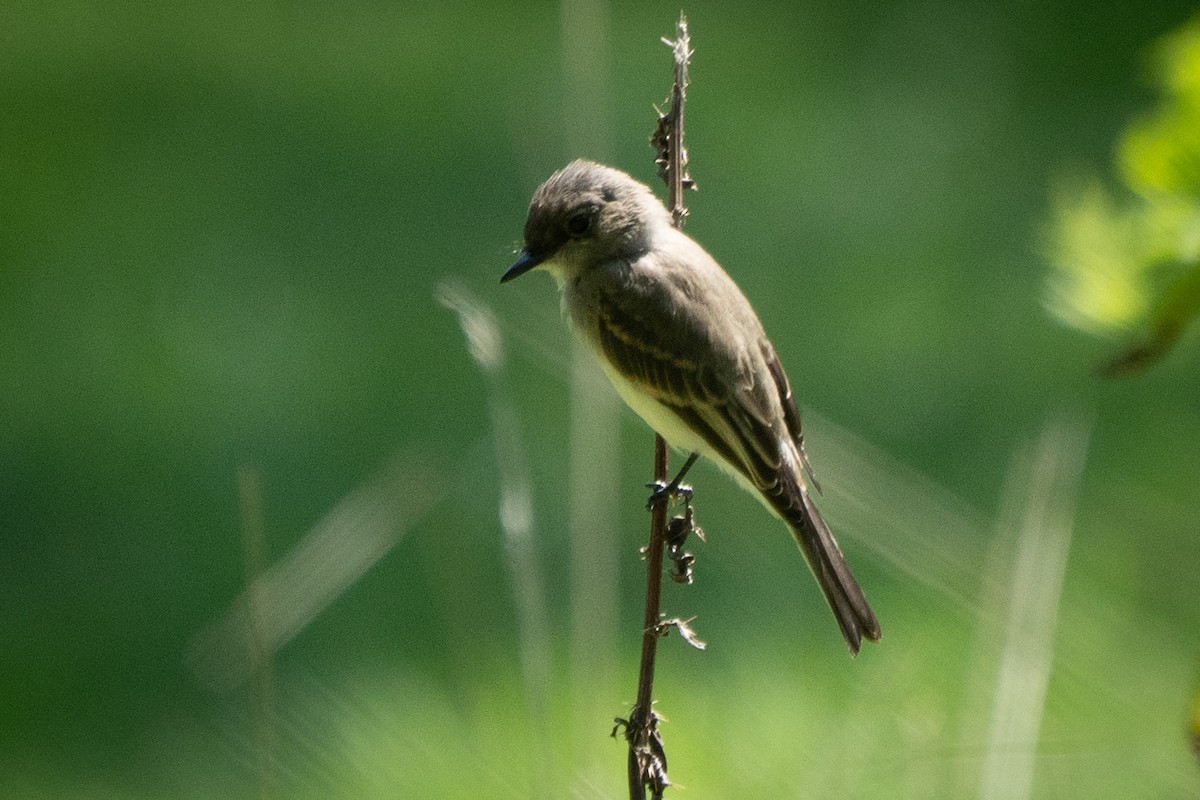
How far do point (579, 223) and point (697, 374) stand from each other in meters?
0.31

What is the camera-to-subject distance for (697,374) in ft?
8.43

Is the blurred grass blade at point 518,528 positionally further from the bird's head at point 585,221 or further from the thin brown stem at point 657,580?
the bird's head at point 585,221

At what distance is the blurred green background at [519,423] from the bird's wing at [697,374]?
0.13 m

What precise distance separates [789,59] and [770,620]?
114 inches

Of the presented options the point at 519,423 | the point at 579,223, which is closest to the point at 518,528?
the point at 579,223

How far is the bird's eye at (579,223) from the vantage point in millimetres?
2635

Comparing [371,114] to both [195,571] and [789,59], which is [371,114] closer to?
[789,59]

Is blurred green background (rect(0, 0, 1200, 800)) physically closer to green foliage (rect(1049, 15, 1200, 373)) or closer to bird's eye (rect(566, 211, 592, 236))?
bird's eye (rect(566, 211, 592, 236))

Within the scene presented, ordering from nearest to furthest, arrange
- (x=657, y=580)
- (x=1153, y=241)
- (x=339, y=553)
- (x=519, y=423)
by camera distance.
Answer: (x=1153, y=241) < (x=657, y=580) < (x=339, y=553) < (x=519, y=423)

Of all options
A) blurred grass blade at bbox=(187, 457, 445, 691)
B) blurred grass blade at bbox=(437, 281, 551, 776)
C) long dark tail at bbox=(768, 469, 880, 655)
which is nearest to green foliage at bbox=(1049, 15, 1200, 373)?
blurred grass blade at bbox=(437, 281, 551, 776)

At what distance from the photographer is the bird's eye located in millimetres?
2635

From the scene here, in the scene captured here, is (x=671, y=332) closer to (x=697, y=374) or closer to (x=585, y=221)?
(x=697, y=374)

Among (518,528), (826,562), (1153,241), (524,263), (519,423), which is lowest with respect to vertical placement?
(519,423)

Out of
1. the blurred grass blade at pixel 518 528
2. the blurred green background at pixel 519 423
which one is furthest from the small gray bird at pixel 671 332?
the blurred grass blade at pixel 518 528
